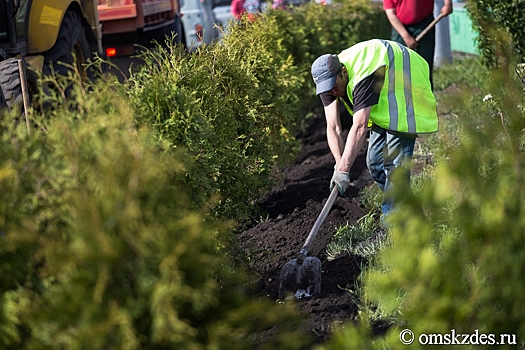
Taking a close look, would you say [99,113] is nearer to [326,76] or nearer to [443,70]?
[326,76]

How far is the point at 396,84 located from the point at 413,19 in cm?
342

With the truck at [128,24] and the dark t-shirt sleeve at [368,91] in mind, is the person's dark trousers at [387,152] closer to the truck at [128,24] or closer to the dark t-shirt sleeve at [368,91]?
the dark t-shirt sleeve at [368,91]

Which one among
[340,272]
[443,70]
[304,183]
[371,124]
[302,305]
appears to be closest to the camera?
[302,305]

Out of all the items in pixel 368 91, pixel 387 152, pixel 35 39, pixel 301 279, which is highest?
pixel 35 39

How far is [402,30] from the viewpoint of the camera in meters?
8.33

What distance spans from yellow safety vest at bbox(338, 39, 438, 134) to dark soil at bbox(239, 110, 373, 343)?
926 mm

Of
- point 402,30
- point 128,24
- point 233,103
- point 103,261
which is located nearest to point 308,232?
point 233,103

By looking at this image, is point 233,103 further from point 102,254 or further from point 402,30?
point 102,254

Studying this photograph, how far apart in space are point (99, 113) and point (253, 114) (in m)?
2.89

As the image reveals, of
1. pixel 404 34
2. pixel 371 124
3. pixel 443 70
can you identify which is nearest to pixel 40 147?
pixel 371 124

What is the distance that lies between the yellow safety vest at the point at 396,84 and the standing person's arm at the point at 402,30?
291 centimetres

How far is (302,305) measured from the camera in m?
4.26

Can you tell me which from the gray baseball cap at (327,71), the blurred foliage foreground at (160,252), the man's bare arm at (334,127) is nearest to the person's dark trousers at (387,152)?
the man's bare arm at (334,127)

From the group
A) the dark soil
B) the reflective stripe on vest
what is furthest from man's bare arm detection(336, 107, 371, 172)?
the dark soil
